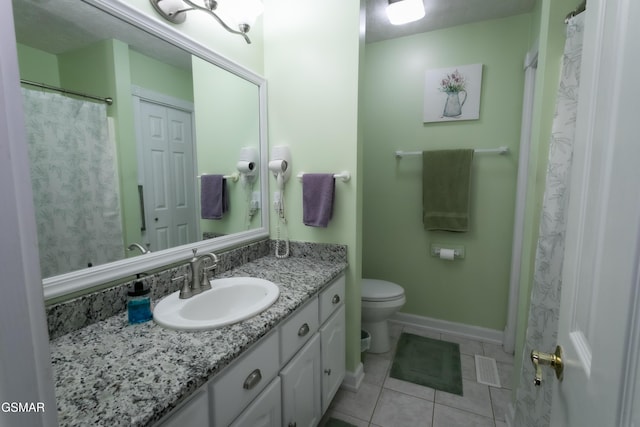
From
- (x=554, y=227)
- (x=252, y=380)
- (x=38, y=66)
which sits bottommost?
(x=252, y=380)

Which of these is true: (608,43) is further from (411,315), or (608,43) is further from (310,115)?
(411,315)

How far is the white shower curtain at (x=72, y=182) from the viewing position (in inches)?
35.0

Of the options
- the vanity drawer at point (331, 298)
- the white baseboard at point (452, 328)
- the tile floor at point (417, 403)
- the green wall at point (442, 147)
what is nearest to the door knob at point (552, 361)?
the vanity drawer at point (331, 298)

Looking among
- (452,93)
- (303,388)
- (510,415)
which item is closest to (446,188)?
(452,93)

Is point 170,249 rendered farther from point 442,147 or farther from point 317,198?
point 442,147

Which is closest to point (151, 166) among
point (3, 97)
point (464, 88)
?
point (3, 97)

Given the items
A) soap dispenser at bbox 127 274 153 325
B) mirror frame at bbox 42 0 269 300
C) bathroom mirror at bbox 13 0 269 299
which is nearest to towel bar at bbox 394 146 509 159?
mirror frame at bbox 42 0 269 300

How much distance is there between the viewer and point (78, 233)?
99 cm

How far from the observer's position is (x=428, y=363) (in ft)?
6.57

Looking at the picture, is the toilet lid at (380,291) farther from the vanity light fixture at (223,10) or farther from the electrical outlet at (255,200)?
the vanity light fixture at (223,10)

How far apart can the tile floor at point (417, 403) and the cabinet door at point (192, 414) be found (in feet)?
3.52

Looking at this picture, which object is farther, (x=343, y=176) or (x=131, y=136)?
(x=343, y=176)

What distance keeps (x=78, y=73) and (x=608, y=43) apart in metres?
1.40

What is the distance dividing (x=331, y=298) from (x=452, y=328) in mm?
1471
